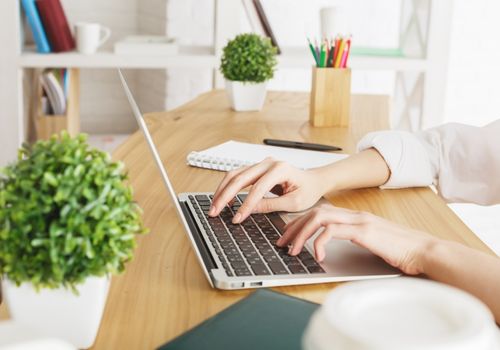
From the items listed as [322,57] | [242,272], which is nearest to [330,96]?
[322,57]

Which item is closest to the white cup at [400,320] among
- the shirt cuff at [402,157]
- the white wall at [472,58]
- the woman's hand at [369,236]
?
the woman's hand at [369,236]

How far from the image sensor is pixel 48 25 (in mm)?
2701

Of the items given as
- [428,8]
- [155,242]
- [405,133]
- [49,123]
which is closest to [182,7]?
[49,123]

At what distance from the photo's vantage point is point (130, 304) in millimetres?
803

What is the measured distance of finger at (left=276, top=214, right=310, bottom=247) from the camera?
0.94m

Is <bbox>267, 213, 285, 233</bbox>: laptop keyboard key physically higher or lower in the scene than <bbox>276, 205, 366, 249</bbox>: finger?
lower

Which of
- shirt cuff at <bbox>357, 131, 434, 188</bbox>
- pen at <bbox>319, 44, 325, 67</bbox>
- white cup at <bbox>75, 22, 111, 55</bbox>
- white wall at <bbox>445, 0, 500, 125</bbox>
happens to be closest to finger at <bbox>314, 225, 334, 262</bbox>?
shirt cuff at <bbox>357, 131, 434, 188</bbox>

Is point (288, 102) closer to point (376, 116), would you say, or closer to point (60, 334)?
point (376, 116)

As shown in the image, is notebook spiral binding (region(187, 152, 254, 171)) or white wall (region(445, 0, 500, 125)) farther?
white wall (region(445, 0, 500, 125))

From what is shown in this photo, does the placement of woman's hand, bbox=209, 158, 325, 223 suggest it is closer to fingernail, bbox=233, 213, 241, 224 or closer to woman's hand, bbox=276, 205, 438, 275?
fingernail, bbox=233, 213, 241, 224

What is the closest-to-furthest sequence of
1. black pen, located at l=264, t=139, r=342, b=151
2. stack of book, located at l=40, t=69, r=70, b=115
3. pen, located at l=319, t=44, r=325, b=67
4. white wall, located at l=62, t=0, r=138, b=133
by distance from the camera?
1. black pen, located at l=264, t=139, r=342, b=151
2. pen, located at l=319, t=44, r=325, b=67
3. stack of book, located at l=40, t=69, r=70, b=115
4. white wall, located at l=62, t=0, r=138, b=133

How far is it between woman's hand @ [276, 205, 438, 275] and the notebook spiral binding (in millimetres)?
473

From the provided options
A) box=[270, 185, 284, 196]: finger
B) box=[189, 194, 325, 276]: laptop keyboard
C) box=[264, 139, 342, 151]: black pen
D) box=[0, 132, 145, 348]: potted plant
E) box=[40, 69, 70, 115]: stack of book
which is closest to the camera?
box=[0, 132, 145, 348]: potted plant

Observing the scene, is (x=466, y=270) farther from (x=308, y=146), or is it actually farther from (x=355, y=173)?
(x=308, y=146)
